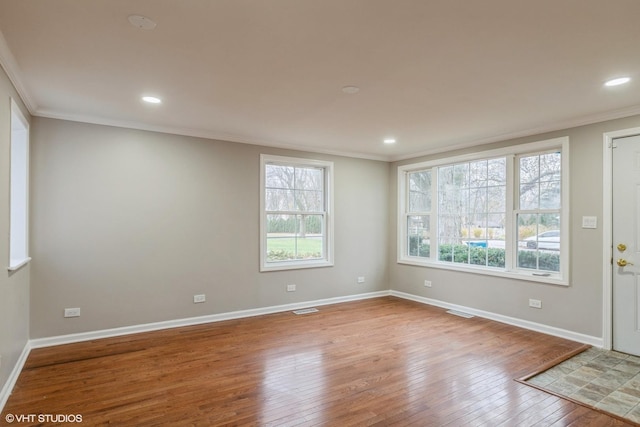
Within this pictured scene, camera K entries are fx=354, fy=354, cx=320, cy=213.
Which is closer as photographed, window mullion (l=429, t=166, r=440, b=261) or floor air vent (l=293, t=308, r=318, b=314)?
floor air vent (l=293, t=308, r=318, b=314)

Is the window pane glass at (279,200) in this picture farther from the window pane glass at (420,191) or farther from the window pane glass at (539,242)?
the window pane glass at (539,242)

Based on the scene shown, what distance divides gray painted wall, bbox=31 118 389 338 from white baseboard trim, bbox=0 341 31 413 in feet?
1.04

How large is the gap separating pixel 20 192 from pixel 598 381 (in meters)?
5.48

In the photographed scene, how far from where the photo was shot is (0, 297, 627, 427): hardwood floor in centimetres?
242

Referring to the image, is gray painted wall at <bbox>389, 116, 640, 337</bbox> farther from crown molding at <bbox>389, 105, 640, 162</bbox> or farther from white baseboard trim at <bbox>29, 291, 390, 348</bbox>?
white baseboard trim at <bbox>29, 291, 390, 348</bbox>

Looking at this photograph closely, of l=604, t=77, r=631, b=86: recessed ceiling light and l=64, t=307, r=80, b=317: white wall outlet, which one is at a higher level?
l=604, t=77, r=631, b=86: recessed ceiling light

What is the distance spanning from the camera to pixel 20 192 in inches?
135

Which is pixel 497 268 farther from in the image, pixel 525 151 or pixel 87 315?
pixel 87 315

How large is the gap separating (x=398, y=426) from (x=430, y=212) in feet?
13.0

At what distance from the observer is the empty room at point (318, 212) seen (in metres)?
2.25

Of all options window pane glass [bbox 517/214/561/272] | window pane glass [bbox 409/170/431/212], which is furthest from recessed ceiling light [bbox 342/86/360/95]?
window pane glass [bbox 409/170/431/212]

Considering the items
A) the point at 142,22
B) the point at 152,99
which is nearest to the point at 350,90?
the point at 142,22

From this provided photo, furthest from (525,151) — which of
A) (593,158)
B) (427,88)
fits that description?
(427,88)

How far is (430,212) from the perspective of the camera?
Answer: 577 cm
